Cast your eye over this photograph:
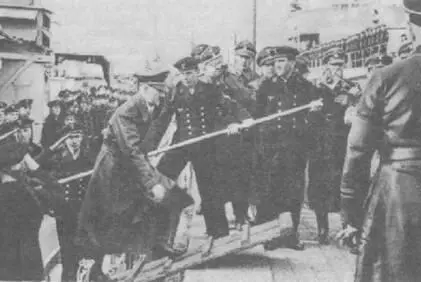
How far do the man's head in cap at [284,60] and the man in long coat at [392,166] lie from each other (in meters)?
3.06

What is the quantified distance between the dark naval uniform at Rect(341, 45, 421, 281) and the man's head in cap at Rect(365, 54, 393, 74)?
345 centimetres

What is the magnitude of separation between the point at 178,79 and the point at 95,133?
1151 mm

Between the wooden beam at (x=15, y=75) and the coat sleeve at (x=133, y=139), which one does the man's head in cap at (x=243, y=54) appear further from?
the coat sleeve at (x=133, y=139)

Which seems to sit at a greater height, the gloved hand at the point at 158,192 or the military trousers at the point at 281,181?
the gloved hand at the point at 158,192

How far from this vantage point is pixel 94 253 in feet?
16.4

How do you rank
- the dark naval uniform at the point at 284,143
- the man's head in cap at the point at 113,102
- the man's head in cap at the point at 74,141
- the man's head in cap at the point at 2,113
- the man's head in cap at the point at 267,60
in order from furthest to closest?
the man's head in cap at the point at 113,102
the dark naval uniform at the point at 284,143
the man's head in cap at the point at 267,60
the man's head in cap at the point at 74,141
the man's head in cap at the point at 2,113

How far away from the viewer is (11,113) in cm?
475

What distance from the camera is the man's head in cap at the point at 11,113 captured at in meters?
4.69

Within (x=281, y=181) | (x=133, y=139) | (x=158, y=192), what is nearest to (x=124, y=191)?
(x=158, y=192)

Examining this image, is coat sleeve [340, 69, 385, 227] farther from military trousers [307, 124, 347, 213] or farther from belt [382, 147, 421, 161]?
military trousers [307, 124, 347, 213]

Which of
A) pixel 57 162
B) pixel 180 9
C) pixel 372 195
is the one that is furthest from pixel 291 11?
pixel 372 195

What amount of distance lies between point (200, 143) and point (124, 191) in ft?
4.33

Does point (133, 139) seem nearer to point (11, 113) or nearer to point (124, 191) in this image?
point (124, 191)

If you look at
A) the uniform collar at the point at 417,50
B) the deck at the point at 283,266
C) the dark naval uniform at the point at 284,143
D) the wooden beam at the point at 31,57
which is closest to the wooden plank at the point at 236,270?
the deck at the point at 283,266
